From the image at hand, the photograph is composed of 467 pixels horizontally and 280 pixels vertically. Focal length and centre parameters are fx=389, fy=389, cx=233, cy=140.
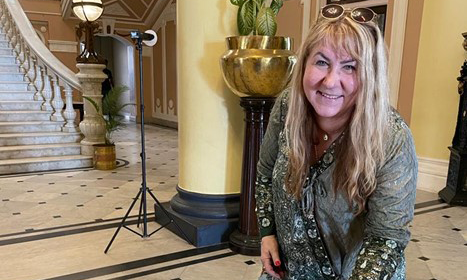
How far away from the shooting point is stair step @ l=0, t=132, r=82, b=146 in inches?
212

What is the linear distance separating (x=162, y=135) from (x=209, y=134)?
252 inches

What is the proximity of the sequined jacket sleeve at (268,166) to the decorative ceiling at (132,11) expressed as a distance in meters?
9.59

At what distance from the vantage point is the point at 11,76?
6520 mm

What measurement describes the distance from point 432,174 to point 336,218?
4243mm

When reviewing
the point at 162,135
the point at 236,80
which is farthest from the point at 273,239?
the point at 162,135

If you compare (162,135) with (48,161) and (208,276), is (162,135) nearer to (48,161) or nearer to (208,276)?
(48,161)

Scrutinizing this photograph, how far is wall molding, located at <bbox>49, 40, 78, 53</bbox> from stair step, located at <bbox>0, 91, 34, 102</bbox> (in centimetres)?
400

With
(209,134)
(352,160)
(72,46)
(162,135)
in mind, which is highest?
(72,46)

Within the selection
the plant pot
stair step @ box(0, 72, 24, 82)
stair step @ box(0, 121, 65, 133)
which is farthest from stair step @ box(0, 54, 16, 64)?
the plant pot

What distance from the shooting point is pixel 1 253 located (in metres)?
2.75

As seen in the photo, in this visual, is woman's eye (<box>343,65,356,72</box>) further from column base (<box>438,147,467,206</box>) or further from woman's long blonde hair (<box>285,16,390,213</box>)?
column base (<box>438,147,467,206</box>)

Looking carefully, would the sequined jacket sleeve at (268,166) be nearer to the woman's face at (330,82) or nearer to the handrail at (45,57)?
the woman's face at (330,82)

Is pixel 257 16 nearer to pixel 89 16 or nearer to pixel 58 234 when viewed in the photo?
pixel 58 234

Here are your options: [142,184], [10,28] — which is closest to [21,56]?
[10,28]
